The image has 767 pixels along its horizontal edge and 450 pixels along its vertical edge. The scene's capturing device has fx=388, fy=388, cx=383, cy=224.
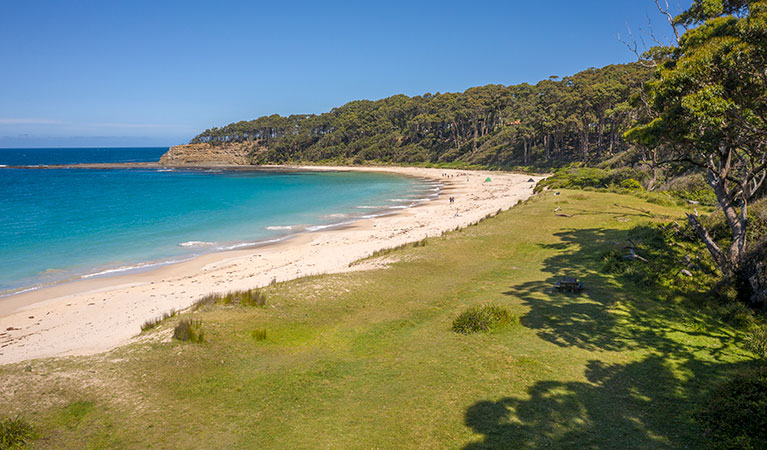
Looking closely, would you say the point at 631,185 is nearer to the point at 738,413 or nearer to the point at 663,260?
the point at 663,260

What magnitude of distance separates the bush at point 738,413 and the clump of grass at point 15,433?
1103cm

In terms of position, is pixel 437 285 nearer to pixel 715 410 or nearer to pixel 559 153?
pixel 715 410

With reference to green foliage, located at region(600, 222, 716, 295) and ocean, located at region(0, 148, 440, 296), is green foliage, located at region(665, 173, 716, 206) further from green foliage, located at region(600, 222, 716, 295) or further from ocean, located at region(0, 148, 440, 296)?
ocean, located at region(0, 148, 440, 296)

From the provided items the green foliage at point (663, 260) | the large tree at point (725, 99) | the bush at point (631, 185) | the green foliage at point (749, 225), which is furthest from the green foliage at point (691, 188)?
the large tree at point (725, 99)

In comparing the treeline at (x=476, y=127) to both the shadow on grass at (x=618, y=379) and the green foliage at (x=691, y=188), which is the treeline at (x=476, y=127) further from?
the shadow on grass at (x=618, y=379)

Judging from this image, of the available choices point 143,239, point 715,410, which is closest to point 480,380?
point 715,410

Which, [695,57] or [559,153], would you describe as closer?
[695,57]

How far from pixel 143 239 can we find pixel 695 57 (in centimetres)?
3812

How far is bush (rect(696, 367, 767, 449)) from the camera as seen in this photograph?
5.89m

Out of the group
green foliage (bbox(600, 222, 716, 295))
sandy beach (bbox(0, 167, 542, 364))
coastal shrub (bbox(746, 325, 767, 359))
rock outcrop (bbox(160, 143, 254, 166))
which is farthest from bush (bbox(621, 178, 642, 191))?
rock outcrop (bbox(160, 143, 254, 166))

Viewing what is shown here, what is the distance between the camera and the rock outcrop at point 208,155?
592ft

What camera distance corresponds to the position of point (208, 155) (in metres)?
186

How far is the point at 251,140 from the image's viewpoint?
196 metres

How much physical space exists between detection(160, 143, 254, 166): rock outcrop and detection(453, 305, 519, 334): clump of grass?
18017cm
